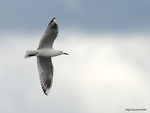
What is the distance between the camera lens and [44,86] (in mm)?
20328

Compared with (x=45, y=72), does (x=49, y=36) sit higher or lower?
higher

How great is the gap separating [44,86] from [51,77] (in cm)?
69

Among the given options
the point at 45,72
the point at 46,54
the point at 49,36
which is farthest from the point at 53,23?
the point at 45,72

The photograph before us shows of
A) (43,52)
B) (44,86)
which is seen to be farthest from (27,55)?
(44,86)

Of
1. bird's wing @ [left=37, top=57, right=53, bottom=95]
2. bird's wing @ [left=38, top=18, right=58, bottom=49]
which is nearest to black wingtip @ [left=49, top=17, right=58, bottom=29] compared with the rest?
bird's wing @ [left=38, top=18, right=58, bottom=49]

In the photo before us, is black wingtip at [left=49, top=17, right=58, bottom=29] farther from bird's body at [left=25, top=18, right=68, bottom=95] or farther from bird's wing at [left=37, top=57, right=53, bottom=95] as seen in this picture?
bird's wing at [left=37, top=57, right=53, bottom=95]

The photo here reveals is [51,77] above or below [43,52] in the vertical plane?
below

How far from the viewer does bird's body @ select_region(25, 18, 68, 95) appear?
63.9 feet

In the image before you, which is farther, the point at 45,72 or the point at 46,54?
the point at 45,72

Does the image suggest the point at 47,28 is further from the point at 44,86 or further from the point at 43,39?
the point at 44,86

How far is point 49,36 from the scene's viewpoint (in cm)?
1942

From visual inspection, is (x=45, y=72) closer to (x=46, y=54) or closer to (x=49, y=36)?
(x=46, y=54)

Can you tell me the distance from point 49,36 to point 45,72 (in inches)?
88.1

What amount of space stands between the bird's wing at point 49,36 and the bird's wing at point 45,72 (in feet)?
3.10
